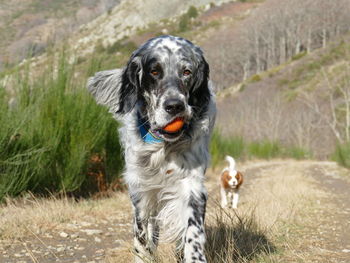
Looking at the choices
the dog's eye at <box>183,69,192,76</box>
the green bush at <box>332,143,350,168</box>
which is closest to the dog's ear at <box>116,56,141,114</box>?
the dog's eye at <box>183,69,192,76</box>

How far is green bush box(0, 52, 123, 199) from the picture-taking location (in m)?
5.23

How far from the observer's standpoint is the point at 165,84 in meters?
2.71

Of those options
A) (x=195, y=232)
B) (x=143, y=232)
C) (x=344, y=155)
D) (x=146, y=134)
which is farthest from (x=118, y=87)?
(x=344, y=155)

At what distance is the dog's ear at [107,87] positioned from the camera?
3.32 metres

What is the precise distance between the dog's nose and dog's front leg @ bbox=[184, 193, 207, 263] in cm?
50

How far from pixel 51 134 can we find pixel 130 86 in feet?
9.61

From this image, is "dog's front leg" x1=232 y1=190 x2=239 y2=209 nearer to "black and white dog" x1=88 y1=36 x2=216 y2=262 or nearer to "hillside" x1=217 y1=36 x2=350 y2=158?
"black and white dog" x1=88 y1=36 x2=216 y2=262

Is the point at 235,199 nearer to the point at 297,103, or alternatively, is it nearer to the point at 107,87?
the point at 107,87

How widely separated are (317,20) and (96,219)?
3536 cm

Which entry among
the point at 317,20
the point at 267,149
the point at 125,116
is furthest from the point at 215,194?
the point at 317,20

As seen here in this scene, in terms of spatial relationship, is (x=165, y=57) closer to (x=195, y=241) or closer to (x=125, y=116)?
(x=125, y=116)

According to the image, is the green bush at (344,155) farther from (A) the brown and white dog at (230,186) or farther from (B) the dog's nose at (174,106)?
(B) the dog's nose at (174,106)

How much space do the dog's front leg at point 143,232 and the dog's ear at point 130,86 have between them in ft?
1.96

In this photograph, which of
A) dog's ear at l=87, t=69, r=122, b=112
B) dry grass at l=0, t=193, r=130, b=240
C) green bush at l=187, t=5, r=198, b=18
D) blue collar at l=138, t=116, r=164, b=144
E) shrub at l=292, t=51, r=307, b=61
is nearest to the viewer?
blue collar at l=138, t=116, r=164, b=144
